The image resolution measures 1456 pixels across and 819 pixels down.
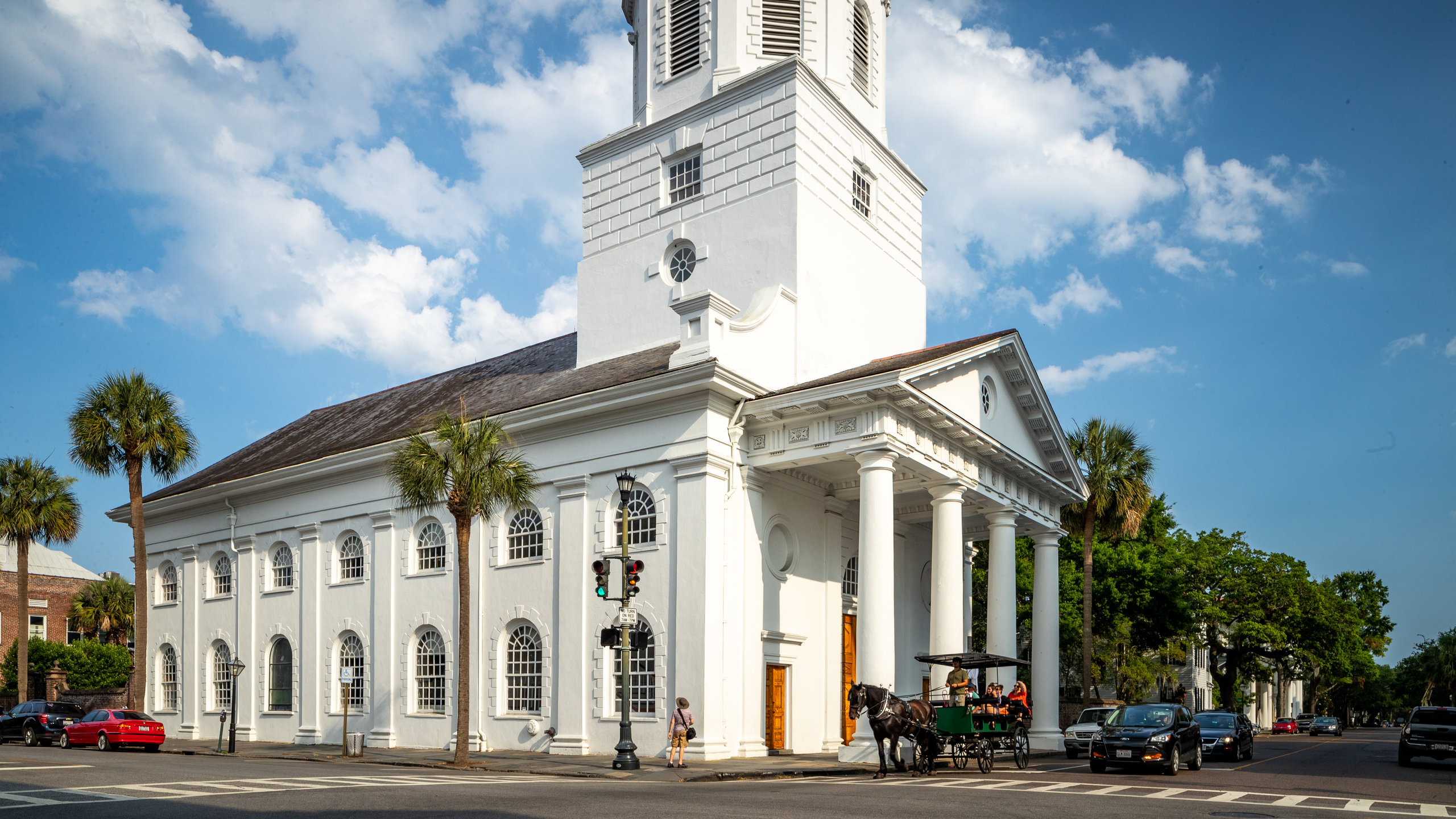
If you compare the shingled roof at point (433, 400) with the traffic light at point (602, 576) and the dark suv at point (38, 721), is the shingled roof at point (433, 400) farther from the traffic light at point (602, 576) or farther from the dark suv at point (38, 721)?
the dark suv at point (38, 721)

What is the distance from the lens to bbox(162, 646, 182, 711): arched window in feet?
131

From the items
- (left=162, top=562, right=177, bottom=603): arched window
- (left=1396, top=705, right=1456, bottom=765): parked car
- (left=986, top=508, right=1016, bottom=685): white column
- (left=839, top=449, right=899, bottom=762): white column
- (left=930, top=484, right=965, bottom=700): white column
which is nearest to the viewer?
(left=839, top=449, right=899, bottom=762): white column

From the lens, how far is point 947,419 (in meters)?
26.1

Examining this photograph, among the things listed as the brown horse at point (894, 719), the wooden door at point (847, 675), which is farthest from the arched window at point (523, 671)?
the brown horse at point (894, 719)

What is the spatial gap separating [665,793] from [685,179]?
21.1 m

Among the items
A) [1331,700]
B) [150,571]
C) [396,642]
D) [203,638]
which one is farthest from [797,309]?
[1331,700]

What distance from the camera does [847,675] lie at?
1175 inches

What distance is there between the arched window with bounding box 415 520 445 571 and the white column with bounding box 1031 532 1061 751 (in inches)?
674

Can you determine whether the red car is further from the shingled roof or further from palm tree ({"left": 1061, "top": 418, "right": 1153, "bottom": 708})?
palm tree ({"left": 1061, "top": 418, "right": 1153, "bottom": 708})

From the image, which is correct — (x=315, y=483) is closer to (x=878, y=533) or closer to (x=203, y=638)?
(x=203, y=638)

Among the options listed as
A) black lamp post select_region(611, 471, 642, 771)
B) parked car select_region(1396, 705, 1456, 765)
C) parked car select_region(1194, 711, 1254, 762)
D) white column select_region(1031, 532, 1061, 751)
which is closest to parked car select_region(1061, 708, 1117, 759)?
white column select_region(1031, 532, 1061, 751)

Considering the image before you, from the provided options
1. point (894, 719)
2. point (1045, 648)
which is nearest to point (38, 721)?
point (894, 719)

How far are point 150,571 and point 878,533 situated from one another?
30.8 metres

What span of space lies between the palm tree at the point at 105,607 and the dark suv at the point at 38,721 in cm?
3262
